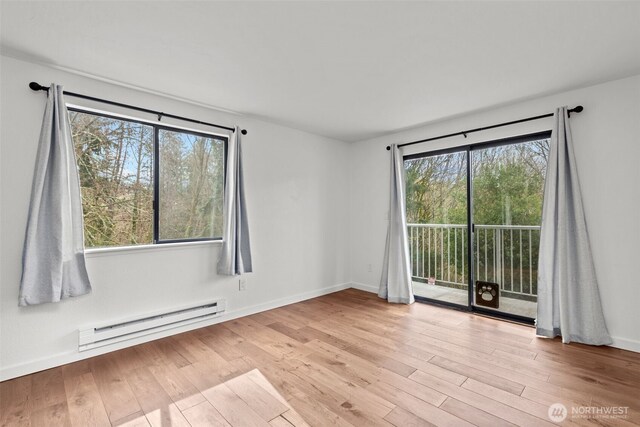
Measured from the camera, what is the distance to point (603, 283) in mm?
2650

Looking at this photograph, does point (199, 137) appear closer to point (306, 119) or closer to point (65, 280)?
point (306, 119)

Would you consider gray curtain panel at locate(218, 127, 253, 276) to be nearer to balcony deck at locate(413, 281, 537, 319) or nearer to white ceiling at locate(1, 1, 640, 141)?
white ceiling at locate(1, 1, 640, 141)

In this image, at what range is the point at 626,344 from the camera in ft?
8.31

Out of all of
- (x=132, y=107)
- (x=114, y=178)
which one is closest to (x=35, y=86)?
(x=132, y=107)

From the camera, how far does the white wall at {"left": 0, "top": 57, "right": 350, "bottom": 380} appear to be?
7.07ft

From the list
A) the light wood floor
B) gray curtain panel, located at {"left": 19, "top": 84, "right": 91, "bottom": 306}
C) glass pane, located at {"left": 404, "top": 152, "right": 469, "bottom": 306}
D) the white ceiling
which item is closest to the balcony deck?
glass pane, located at {"left": 404, "top": 152, "right": 469, "bottom": 306}

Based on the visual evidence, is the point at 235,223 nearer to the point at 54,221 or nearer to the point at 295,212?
the point at 295,212

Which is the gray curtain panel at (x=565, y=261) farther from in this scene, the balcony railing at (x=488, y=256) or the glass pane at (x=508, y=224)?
the balcony railing at (x=488, y=256)

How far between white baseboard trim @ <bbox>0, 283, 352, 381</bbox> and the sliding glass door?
1947mm

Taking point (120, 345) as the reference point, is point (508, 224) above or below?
above

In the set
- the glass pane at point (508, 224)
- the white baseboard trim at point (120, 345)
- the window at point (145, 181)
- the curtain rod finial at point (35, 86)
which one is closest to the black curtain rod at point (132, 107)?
the curtain rod finial at point (35, 86)

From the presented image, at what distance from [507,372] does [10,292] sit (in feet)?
12.3

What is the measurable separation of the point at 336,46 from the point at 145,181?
215cm

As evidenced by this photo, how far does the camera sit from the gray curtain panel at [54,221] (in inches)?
85.0
